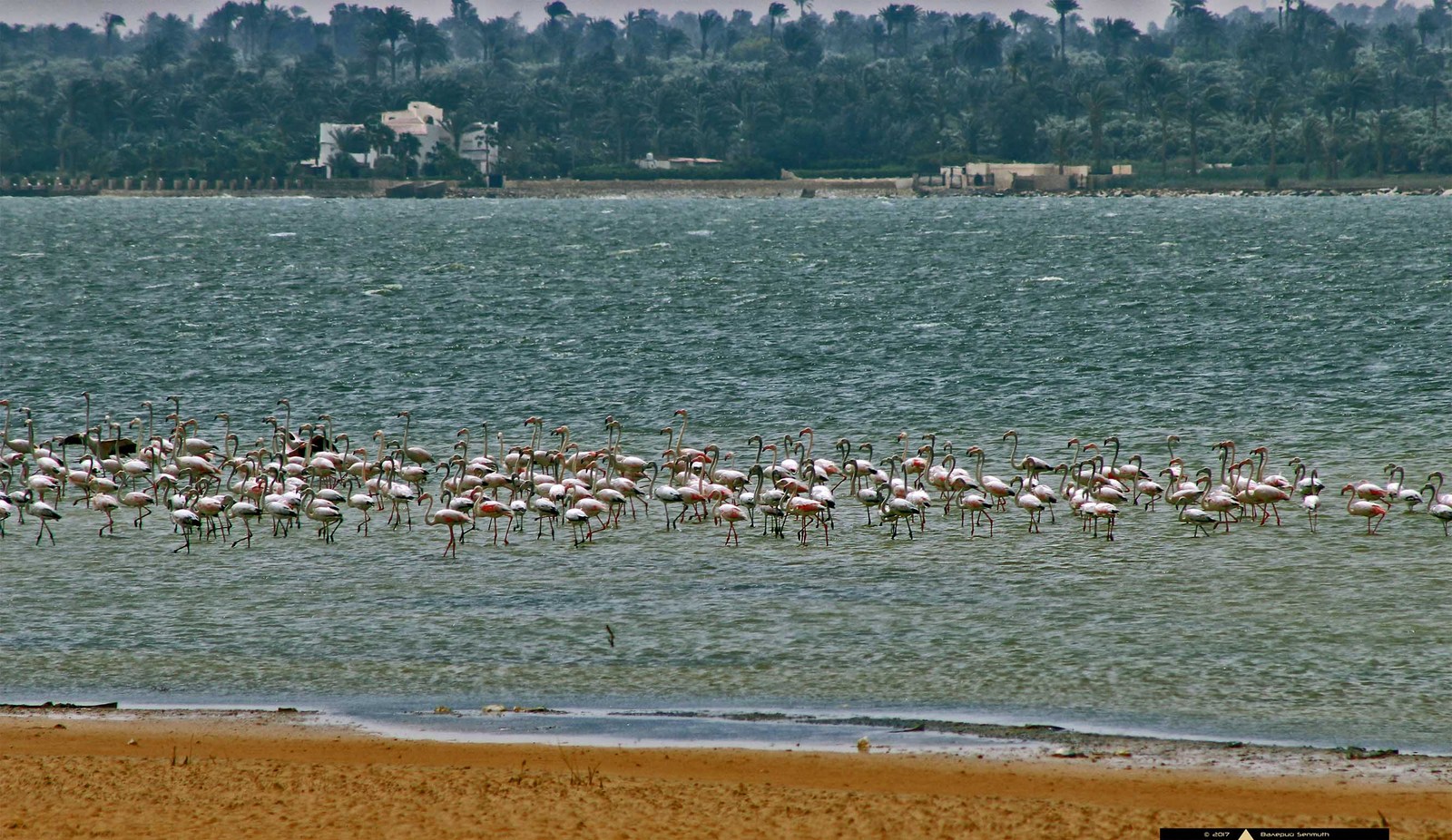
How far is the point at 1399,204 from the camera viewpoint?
187 metres

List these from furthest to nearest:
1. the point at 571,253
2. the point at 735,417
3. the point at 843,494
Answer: the point at 571,253
the point at 735,417
the point at 843,494

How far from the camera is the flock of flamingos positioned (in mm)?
24188

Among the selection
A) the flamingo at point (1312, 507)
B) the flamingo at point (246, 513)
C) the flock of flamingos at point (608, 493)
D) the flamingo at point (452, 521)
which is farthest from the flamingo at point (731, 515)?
the flamingo at point (1312, 507)

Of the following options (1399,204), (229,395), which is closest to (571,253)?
(229,395)

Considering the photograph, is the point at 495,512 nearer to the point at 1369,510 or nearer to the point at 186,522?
the point at 186,522

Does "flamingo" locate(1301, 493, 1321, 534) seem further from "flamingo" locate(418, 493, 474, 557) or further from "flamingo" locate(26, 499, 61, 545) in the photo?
"flamingo" locate(26, 499, 61, 545)

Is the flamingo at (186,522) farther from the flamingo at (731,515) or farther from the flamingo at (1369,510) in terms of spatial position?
the flamingo at (1369,510)

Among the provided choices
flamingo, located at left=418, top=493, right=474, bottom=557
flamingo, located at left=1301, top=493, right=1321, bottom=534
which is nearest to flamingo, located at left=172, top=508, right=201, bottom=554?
flamingo, located at left=418, top=493, right=474, bottom=557

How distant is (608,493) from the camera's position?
80.9ft

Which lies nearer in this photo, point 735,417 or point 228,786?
point 228,786

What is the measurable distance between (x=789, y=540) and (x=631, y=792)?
11.3m

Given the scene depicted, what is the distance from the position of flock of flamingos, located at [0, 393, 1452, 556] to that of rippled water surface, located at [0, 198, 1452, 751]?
0.49m

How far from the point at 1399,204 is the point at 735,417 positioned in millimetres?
170174

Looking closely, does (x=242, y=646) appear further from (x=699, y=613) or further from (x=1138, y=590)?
(x=1138, y=590)
